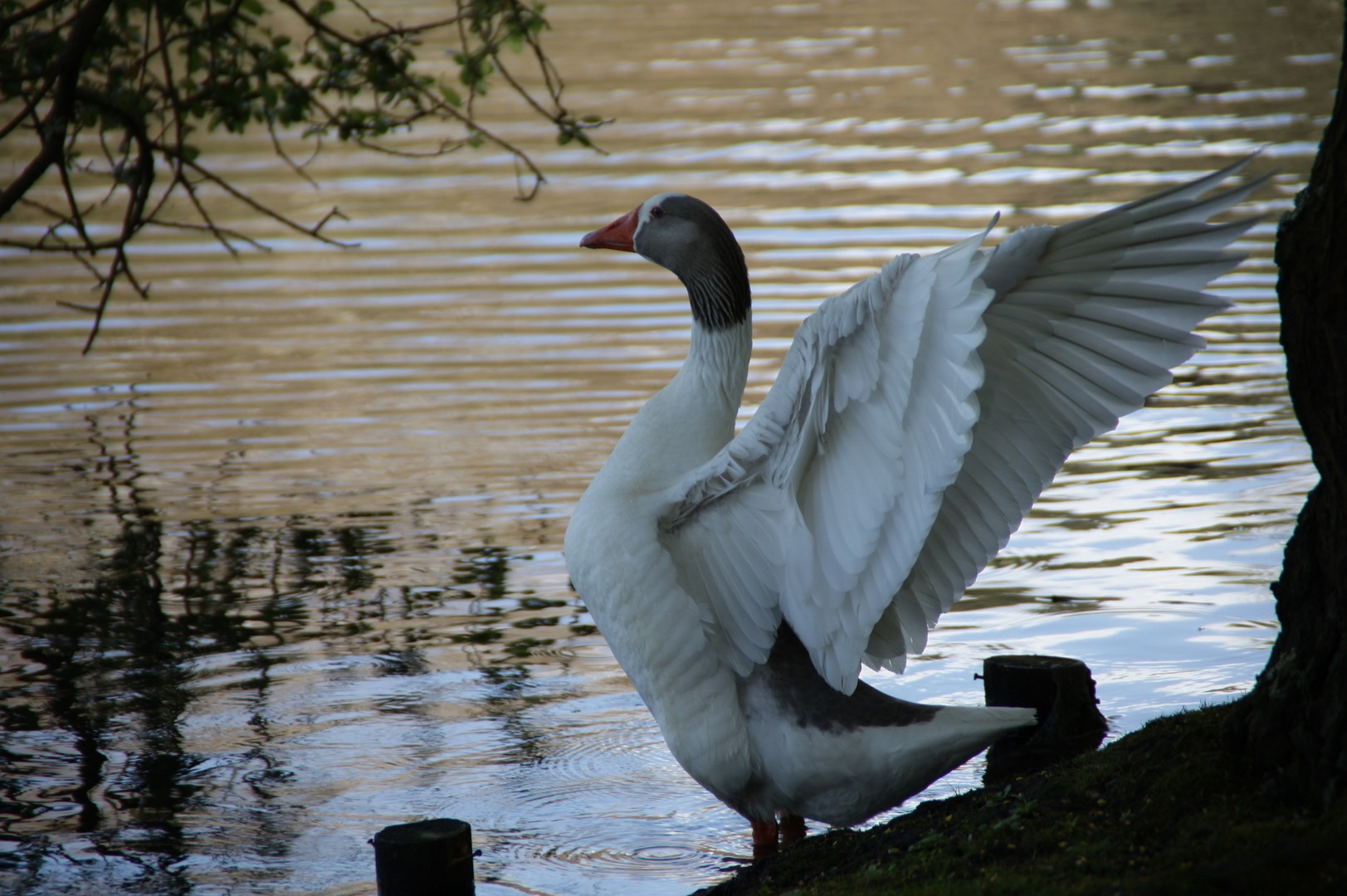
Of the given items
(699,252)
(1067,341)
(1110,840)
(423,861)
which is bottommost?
(423,861)

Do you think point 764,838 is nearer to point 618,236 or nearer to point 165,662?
point 618,236

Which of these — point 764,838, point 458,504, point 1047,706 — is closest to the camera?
point 764,838

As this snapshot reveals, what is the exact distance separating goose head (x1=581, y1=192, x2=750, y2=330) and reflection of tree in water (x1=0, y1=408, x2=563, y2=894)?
1759mm

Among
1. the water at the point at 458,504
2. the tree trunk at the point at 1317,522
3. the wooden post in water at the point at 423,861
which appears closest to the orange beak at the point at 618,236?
the water at the point at 458,504

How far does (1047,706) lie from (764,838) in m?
1.07

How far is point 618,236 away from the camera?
485cm

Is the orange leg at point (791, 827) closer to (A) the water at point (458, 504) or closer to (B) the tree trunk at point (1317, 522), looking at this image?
(A) the water at point (458, 504)

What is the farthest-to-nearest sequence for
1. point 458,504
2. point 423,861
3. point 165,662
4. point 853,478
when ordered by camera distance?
point 458,504, point 165,662, point 423,861, point 853,478

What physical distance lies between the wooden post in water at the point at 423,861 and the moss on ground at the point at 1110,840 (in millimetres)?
625

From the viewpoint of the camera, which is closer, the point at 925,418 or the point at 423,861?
the point at 925,418

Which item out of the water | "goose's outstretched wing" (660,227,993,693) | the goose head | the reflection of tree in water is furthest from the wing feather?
the reflection of tree in water

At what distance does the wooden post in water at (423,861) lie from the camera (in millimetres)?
3557

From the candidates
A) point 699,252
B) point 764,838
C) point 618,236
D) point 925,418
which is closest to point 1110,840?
point 925,418

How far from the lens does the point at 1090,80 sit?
68.1ft
